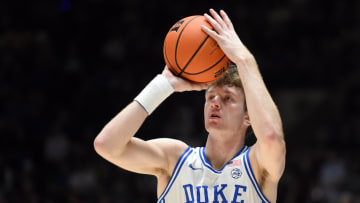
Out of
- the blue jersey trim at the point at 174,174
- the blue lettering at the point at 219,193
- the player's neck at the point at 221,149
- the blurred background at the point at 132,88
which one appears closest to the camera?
the blue lettering at the point at 219,193

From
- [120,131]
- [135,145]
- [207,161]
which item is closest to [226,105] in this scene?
[207,161]

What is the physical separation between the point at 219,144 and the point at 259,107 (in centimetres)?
73

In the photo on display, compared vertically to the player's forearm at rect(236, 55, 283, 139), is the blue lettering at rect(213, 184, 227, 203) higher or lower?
lower

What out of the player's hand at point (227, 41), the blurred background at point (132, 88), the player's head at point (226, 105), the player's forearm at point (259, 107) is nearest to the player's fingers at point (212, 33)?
the player's hand at point (227, 41)

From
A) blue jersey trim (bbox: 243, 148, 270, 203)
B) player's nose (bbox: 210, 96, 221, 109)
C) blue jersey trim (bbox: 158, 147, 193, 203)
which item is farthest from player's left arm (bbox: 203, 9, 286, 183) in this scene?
blue jersey trim (bbox: 158, 147, 193, 203)

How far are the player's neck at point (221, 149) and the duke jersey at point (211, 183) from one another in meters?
0.05

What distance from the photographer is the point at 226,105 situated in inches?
138

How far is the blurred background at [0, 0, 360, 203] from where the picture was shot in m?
8.14

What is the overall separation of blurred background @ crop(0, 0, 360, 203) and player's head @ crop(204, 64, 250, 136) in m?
4.40

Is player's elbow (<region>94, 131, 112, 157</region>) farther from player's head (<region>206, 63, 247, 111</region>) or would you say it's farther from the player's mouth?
Result: player's head (<region>206, 63, 247, 111</region>)

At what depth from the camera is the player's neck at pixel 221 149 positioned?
11.7 ft

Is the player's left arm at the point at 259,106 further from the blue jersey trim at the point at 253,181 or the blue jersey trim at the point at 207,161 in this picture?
the blue jersey trim at the point at 207,161
